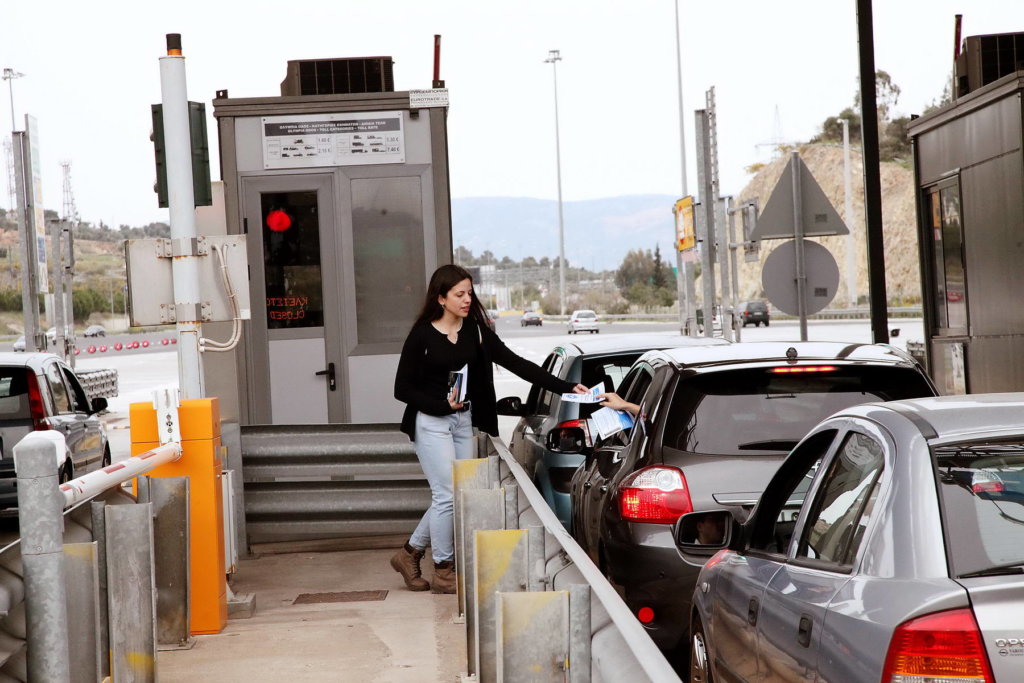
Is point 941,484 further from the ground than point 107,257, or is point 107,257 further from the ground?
point 107,257

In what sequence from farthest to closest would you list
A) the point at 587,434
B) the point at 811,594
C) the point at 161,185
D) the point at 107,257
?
the point at 107,257 → the point at 587,434 → the point at 161,185 → the point at 811,594

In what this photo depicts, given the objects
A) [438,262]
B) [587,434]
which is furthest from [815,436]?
[438,262]

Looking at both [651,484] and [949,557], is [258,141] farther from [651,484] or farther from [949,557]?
[949,557]

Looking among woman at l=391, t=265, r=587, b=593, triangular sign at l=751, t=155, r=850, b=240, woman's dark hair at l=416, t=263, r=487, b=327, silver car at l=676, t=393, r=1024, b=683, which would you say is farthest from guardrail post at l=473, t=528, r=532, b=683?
triangular sign at l=751, t=155, r=850, b=240

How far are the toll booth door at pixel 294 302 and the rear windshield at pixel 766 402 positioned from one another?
5.43 meters

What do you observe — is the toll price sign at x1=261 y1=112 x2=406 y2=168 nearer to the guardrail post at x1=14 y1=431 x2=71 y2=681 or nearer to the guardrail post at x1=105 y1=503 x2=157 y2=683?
the guardrail post at x1=105 y1=503 x2=157 y2=683

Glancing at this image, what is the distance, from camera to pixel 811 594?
3.39 meters

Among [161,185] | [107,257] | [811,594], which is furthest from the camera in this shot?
[107,257]

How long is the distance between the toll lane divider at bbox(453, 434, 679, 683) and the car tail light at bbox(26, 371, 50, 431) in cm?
745

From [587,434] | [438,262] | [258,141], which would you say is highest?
[258,141]

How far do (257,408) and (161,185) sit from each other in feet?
10.5

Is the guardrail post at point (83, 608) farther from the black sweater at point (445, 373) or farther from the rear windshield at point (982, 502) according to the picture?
the rear windshield at point (982, 502)

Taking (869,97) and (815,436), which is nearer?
(815,436)

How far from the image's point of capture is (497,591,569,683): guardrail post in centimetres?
308
